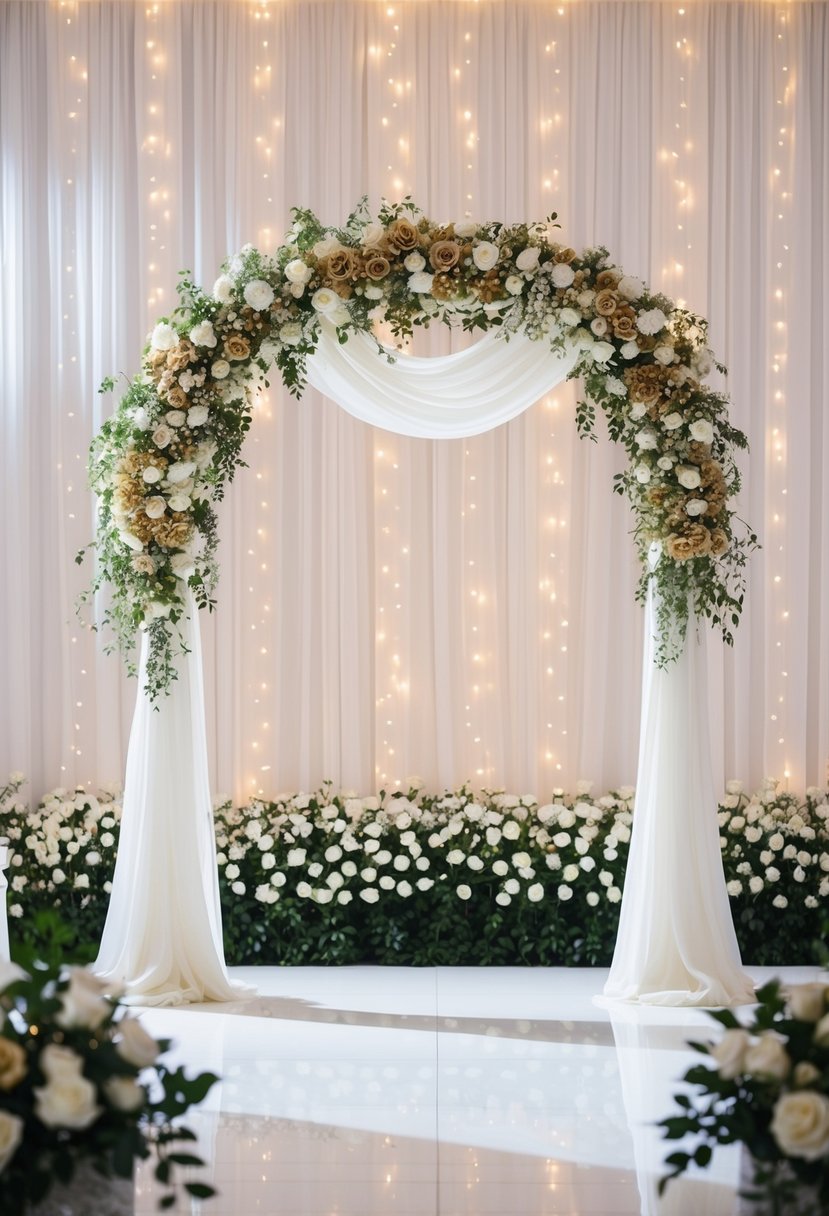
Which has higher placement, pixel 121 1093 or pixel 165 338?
pixel 165 338

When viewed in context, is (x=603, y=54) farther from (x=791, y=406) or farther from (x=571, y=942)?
(x=571, y=942)

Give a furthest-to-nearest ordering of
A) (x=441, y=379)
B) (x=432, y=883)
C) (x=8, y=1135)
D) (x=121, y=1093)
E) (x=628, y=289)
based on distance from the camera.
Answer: (x=432, y=883) → (x=441, y=379) → (x=628, y=289) → (x=121, y=1093) → (x=8, y=1135)

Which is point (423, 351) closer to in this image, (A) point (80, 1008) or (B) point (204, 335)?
(B) point (204, 335)

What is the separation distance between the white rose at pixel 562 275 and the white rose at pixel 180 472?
152 cm

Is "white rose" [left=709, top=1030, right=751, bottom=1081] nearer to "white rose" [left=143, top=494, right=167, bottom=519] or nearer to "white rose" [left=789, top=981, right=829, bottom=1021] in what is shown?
"white rose" [left=789, top=981, right=829, bottom=1021]

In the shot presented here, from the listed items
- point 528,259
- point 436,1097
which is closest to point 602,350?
point 528,259

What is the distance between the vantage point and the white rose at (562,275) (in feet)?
17.0

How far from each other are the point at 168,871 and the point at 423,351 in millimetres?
2676

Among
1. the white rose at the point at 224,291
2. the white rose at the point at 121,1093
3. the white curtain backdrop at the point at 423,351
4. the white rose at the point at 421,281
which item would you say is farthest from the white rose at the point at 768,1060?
the white curtain backdrop at the point at 423,351

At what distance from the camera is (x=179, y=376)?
17.1 feet

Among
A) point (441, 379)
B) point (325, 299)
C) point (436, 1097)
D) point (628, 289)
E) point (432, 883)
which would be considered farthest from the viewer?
point (432, 883)

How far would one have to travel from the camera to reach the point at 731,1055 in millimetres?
2520

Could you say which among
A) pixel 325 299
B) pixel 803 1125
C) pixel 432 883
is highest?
pixel 325 299

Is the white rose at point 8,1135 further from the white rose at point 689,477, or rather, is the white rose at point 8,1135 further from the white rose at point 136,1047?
the white rose at point 689,477
